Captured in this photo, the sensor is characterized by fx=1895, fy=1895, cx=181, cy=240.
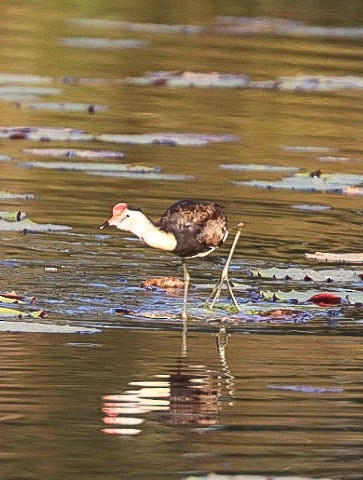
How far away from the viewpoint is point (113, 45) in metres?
23.8

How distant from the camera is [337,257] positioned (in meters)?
10.9

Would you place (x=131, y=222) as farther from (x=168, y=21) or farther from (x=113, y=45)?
(x=168, y=21)

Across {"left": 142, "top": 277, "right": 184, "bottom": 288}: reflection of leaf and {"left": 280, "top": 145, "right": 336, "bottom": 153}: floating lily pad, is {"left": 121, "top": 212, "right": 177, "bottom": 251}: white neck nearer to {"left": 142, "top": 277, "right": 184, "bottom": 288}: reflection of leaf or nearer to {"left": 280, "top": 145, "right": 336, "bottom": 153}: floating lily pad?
{"left": 142, "top": 277, "right": 184, "bottom": 288}: reflection of leaf

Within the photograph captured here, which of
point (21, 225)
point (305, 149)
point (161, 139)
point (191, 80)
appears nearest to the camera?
point (21, 225)

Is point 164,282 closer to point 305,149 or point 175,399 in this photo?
point 175,399

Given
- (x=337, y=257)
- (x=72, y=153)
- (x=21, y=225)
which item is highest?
(x=72, y=153)

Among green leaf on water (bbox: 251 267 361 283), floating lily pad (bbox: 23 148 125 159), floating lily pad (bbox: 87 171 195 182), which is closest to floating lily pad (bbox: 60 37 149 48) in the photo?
floating lily pad (bbox: 23 148 125 159)

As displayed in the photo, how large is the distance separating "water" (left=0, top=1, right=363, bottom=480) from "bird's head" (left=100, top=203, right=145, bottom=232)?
478 mm

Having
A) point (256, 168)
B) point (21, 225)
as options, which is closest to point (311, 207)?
point (256, 168)

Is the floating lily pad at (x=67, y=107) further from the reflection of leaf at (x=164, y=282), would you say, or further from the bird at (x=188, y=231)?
the bird at (x=188, y=231)

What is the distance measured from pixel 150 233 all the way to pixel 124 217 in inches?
6.3

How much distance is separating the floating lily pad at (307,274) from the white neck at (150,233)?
4.21 ft

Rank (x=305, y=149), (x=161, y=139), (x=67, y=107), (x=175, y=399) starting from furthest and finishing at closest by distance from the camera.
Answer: (x=67, y=107), (x=305, y=149), (x=161, y=139), (x=175, y=399)

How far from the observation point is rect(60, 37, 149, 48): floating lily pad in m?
23.6
